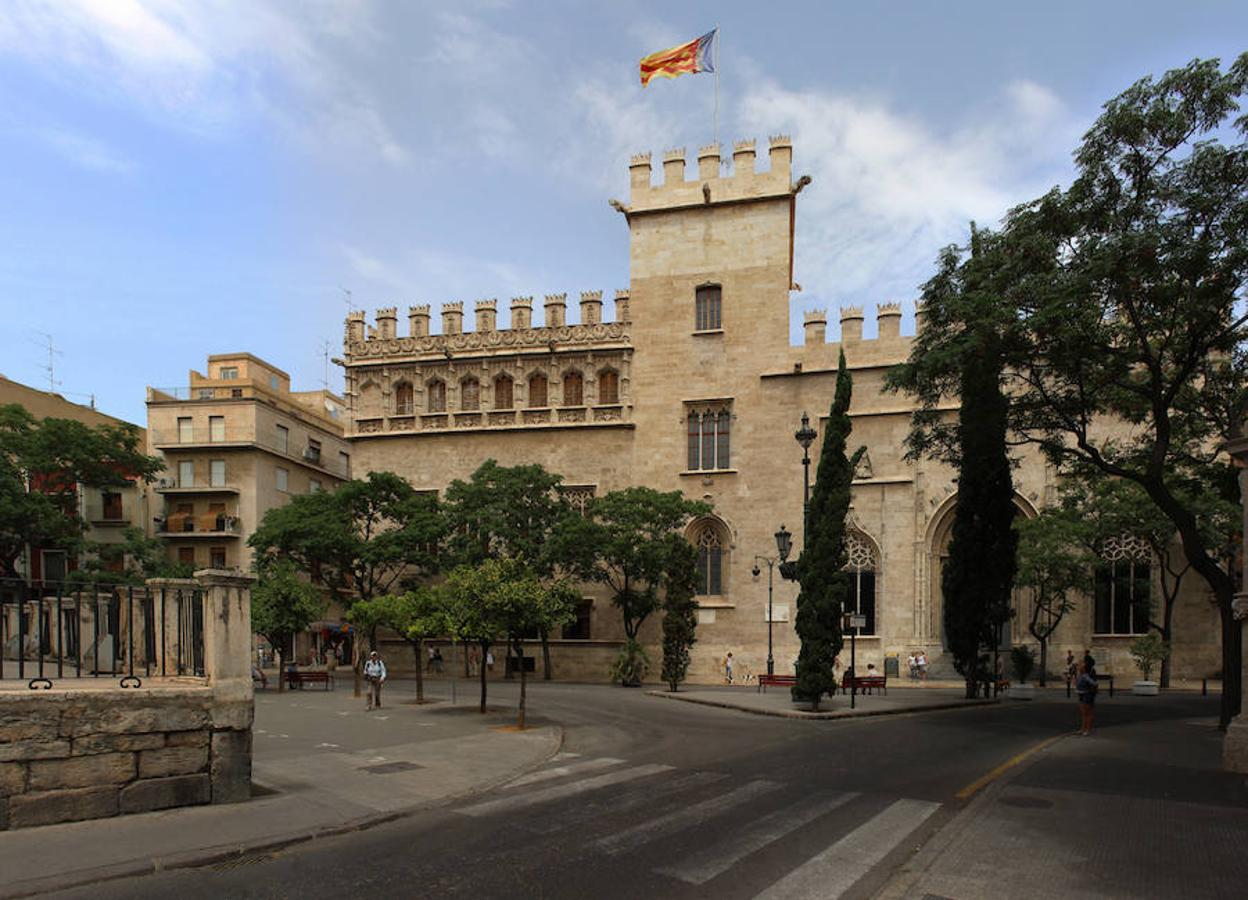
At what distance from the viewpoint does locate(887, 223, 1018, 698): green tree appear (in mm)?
16812

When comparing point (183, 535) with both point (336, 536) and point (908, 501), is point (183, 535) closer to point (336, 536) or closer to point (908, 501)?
point (336, 536)

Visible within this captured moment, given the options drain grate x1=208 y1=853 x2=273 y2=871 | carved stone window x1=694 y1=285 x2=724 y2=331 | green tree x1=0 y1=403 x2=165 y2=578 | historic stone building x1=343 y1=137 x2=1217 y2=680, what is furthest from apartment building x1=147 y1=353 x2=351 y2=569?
drain grate x1=208 y1=853 x2=273 y2=871

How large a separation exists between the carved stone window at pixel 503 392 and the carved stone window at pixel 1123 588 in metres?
26.7

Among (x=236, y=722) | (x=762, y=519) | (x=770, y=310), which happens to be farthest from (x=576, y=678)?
(x=236, y=722)

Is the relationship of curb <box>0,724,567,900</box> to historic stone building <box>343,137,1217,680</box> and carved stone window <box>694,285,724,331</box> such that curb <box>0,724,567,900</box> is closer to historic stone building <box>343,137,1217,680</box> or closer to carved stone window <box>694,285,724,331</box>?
historic stone building <box>343,137,1217,680</box>

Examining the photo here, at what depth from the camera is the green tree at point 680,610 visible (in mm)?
31125

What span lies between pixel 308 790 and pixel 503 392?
30.0 metres

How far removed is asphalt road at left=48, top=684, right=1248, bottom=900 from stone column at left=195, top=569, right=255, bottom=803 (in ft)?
6.42

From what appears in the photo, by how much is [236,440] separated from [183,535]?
19.0 ft

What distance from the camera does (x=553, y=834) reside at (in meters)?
8.91

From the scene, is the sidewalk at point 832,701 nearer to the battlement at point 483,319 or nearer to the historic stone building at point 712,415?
the historic stone building at point 712,415

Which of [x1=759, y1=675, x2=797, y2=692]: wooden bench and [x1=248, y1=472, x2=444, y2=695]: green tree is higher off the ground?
[x1=248, y1=472, x2=444, y2=695]: green tree

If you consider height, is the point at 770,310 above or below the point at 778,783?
above

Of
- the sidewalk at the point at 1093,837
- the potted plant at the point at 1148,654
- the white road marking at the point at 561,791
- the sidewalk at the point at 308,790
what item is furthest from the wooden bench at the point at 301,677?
the potted plant at the point at 1148,654
